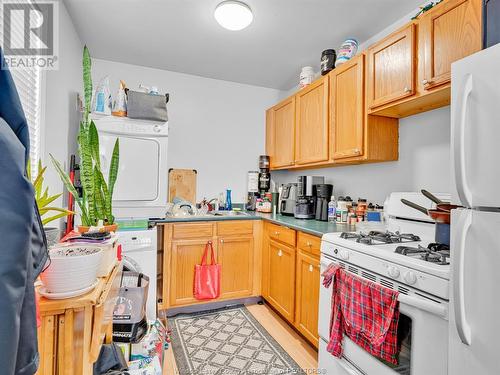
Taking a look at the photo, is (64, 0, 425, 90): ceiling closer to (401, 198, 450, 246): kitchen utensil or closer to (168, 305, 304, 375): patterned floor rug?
(401, 198, 450, 246): kitchen utensil

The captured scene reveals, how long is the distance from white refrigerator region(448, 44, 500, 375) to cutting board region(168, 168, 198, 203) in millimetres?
2582

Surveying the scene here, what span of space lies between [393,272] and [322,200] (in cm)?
135

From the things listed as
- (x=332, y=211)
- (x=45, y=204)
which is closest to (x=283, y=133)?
(x=332, y=211)

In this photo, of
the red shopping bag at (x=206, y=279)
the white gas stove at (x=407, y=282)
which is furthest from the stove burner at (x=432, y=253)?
the red shopping bag at (x=206, y=279)

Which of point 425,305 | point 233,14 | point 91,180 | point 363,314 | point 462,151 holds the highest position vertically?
point 233,14

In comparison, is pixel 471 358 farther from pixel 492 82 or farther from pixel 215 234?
pixel 215 234

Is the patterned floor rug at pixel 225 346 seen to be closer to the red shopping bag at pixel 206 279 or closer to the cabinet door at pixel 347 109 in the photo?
A: the red shopping bag at pixel 206 279

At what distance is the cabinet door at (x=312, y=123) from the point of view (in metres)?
Result: 2.41

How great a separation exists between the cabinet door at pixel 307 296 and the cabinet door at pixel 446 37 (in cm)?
135

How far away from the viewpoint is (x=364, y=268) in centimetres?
137

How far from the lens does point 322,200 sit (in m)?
2.52

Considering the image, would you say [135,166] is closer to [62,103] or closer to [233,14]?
[62,103]

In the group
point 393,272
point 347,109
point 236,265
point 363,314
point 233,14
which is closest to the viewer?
point 393,272

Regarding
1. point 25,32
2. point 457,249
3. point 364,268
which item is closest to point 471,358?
point 457,249
